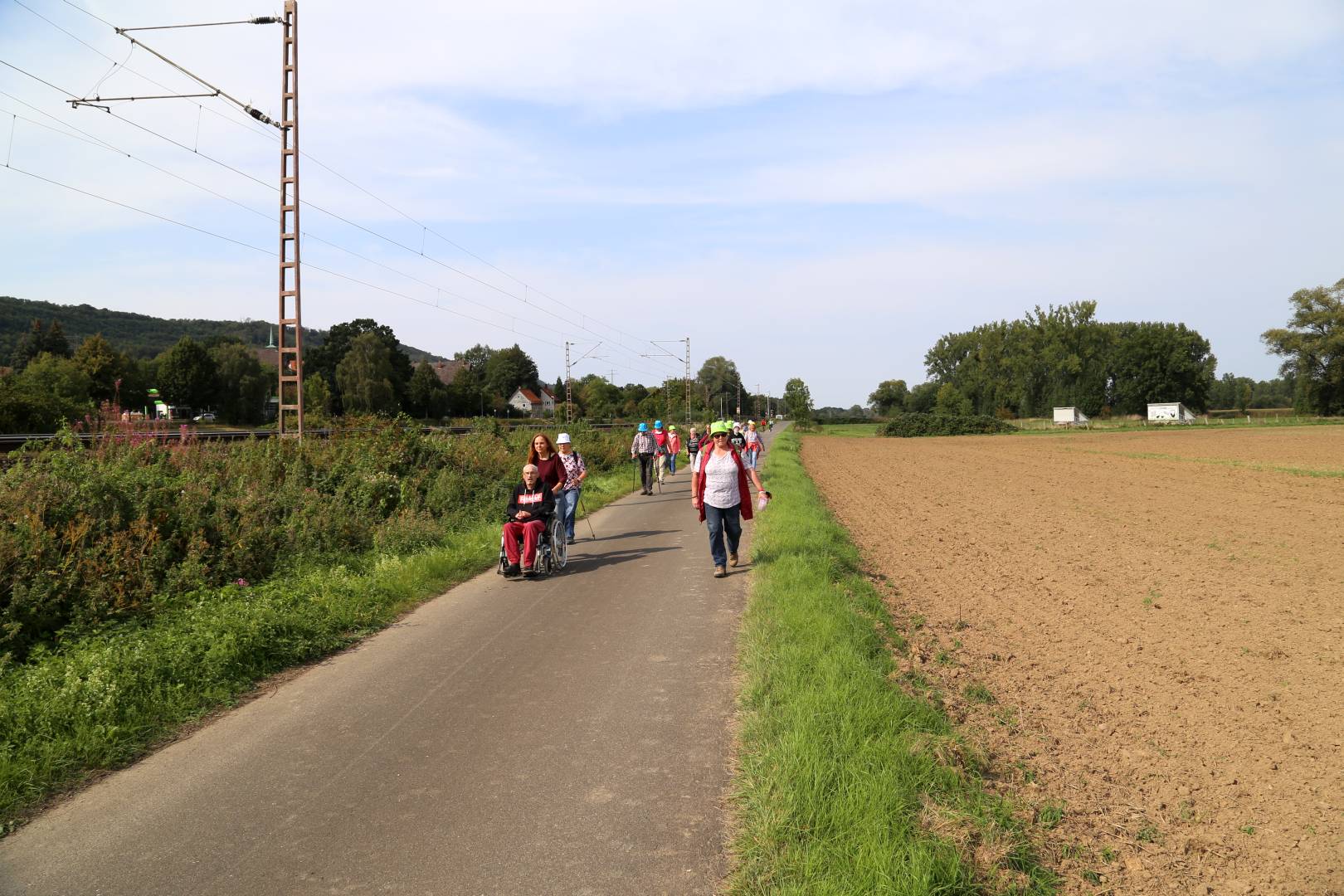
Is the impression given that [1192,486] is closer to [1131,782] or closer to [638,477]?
[638,477]

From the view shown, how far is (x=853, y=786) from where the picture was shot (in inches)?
164

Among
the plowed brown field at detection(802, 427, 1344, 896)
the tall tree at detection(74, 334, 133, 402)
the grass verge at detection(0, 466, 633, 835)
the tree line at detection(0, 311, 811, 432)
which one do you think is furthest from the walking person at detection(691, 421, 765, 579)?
the tall tree at detection(74, 334, 133, 402)

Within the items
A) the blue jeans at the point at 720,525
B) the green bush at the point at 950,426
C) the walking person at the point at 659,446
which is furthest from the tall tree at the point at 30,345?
the blue jeans at the point at 720,525

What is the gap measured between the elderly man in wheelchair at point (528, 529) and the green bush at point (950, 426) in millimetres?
90890

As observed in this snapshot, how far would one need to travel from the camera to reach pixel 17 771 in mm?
4609

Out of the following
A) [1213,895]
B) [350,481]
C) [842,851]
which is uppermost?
[350,481]

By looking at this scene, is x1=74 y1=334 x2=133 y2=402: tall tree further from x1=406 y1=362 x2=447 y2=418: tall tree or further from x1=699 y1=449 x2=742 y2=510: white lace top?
x1=699 y1=449 x2=742 y2=510: white lace top

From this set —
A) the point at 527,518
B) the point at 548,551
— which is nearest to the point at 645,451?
the point at 548,551

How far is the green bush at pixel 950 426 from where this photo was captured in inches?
3794

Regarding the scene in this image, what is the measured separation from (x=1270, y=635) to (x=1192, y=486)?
1939cm

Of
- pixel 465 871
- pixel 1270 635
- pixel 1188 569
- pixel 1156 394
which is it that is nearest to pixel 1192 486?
pixel 1188 569

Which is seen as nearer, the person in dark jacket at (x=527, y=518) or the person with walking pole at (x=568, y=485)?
the person in dark jacket at (x=527, y=518)

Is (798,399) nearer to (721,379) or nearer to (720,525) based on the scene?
(721,379)

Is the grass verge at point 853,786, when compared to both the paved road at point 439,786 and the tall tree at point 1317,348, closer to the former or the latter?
the paved road at point 439,786
